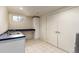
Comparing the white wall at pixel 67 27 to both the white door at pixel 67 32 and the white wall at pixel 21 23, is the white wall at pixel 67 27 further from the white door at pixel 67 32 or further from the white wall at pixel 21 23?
the white wall at pixel 21 23

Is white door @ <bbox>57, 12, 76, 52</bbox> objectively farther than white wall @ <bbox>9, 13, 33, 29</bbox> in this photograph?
No

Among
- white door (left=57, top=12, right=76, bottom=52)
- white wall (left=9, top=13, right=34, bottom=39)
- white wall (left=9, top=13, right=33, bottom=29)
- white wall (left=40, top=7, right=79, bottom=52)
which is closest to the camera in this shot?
white wall (left=40, top=7, right=79, bottom=52)

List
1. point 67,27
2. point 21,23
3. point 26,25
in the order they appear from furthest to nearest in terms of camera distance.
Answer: point 26,25
point 21,23
point 67,27

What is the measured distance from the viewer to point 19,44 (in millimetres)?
2102

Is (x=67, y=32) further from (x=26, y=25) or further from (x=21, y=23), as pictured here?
(x=21, y=23)

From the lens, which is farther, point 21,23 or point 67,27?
point 21,23

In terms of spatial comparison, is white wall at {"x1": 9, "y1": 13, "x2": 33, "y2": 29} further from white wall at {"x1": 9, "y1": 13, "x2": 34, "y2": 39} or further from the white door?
the white door

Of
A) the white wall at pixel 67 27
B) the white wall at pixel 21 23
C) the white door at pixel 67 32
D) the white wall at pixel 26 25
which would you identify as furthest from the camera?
the white wall at pixel 26 25

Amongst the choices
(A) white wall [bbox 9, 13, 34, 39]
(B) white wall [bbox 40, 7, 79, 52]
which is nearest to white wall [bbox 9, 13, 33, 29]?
(A) white wall [bbox 9, 13, 34, 39]

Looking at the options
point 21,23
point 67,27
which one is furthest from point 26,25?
point 67,27

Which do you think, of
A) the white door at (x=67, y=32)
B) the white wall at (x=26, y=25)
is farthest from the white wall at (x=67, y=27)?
the white wall at (x=26, y=25)
